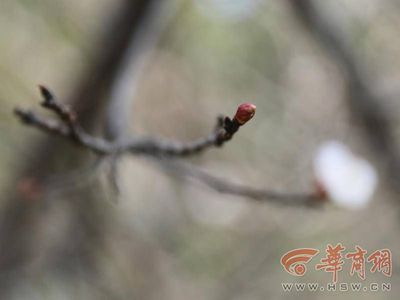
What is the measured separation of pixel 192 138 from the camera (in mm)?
1891

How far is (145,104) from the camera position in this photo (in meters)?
2.04

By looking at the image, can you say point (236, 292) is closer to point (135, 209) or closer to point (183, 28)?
point (135, 209)

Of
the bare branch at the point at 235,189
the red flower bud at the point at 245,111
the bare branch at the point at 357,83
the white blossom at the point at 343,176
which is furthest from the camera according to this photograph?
the bare branch at the point at 357,83

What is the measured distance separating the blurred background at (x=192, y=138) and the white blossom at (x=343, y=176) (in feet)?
0.40

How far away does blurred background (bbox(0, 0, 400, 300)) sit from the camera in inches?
62.5

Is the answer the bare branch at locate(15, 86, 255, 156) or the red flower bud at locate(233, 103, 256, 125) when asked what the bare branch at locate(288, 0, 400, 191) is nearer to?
the bare branch at locate(15, 86, 255, 156)

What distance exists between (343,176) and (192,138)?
0.76 m

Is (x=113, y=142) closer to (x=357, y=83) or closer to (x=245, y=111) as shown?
(x=245, y=111)

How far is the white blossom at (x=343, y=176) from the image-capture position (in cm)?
117

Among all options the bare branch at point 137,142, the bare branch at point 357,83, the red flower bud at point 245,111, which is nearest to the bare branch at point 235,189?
the bare branch at point 137,142

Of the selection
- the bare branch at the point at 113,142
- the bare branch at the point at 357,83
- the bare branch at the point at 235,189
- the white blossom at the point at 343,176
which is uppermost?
the bare branch at the point at 357,83

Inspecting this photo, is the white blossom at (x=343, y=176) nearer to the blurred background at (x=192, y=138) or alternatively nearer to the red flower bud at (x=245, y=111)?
the blurred background at (x=192, y=138)

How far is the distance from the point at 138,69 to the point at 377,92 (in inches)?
28.8

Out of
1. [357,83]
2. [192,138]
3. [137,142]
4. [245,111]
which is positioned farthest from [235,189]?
[192,138]
